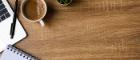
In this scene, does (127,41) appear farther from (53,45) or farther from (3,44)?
(3,44)

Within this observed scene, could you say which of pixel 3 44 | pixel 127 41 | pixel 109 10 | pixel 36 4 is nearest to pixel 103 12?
pixel 109 10

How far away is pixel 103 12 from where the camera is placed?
952 millimetres

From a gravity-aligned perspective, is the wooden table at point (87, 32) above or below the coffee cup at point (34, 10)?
below

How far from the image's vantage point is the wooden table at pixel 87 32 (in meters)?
0.93

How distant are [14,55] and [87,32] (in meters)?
0.26

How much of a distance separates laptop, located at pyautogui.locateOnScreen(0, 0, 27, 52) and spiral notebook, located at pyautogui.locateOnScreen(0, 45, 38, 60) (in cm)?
2

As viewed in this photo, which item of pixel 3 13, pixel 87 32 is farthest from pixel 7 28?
pixel 87 32

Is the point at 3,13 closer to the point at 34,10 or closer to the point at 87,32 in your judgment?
the point at 34,10

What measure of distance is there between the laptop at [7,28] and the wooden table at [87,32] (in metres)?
0.02

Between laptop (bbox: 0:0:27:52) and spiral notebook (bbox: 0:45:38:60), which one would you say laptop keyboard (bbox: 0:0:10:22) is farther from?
spiral notebook (bbox: 0:45:38:60)

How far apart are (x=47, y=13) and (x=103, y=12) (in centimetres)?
20

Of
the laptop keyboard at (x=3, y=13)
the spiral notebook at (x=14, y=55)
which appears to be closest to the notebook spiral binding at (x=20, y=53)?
the spiral notebook at (x=14, y=55)

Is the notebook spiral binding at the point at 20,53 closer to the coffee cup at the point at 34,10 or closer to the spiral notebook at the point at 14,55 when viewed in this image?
the spiral notebook at the point at 14,55

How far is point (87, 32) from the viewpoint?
0.94 m
